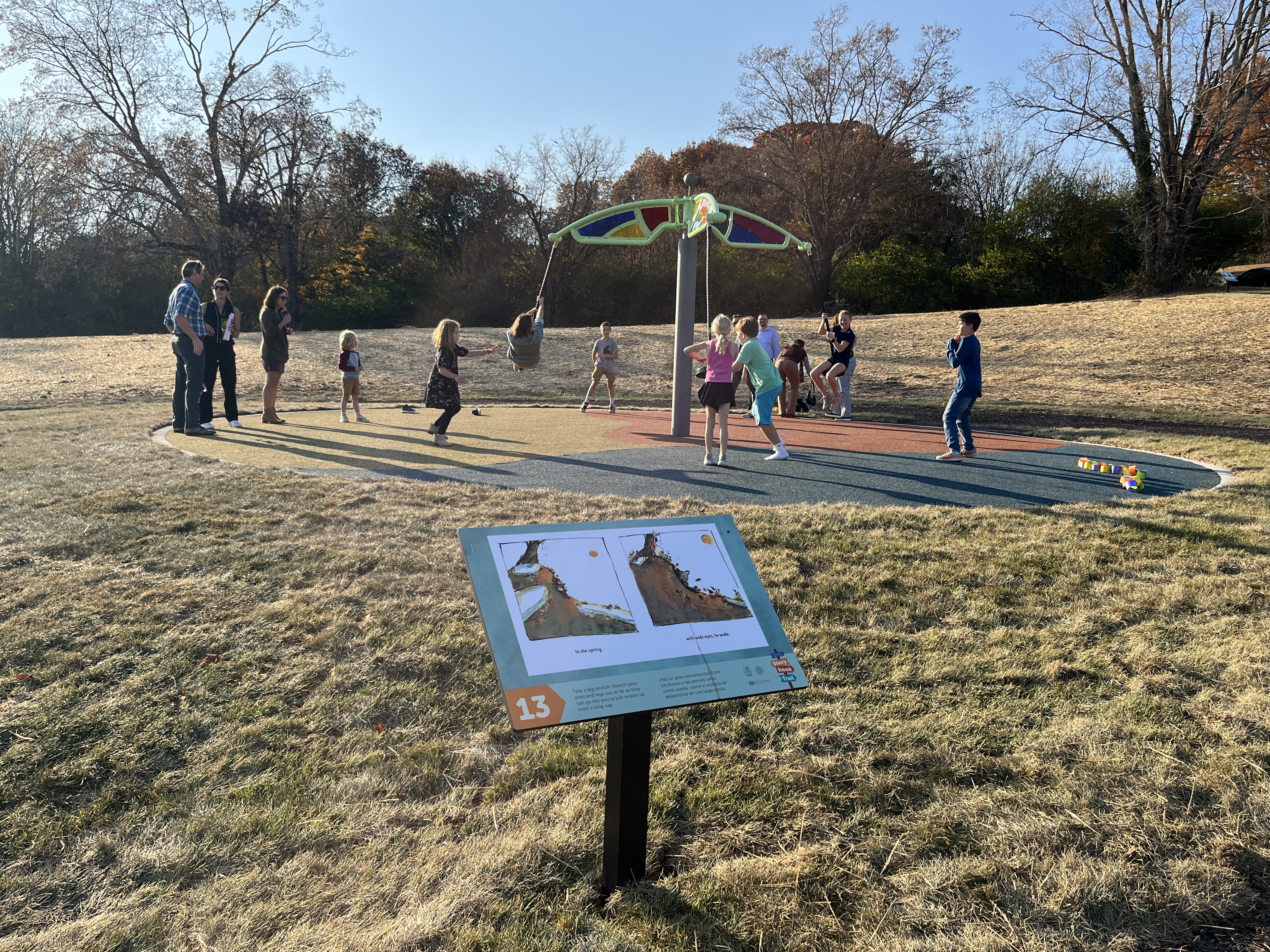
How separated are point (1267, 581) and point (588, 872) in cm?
494

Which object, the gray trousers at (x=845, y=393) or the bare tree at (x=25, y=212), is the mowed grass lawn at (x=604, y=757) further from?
the bare tree at (x=25, y=212)

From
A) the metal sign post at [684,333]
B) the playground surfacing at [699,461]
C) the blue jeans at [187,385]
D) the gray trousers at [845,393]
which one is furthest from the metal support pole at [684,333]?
the blue jeans at [187,385]

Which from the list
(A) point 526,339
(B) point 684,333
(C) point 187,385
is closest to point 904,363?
(B) point 684,333

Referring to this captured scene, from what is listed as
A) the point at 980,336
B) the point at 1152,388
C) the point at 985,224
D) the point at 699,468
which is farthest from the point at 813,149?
the point at 699,468

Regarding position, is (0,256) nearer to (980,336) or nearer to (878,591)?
(980,336)

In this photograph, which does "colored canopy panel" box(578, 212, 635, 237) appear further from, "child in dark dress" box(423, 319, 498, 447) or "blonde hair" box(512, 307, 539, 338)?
"child in dark dress" box(423, 319, 498, 447)

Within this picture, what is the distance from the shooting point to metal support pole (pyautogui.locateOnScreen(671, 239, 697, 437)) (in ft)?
34.6

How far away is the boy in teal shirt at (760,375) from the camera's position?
836 centimetres

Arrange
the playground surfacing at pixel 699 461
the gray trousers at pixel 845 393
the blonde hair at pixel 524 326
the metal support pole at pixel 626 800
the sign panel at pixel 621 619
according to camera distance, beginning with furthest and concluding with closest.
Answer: the gray trousers at pixel 845 393, the blonde hair at pixel 524 326, the playground surfacing at pixel 699 461, the metal support pole at pixel 626 800, the sign panel at pixel 621 619

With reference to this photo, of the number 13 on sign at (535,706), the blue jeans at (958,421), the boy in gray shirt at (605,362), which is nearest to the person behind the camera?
the number 13 on sign at (535,706)

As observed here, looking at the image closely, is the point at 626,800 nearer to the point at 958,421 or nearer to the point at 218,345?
the point at 958,421

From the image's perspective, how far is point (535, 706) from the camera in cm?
214

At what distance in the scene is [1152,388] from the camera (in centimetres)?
1722

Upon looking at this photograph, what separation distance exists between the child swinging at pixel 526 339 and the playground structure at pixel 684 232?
62 cm
